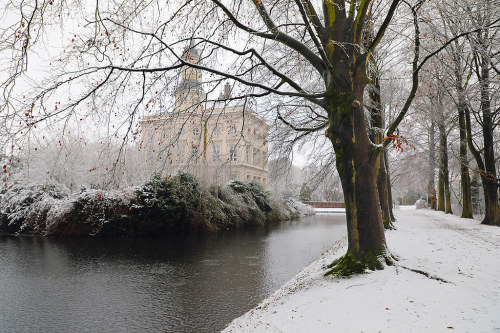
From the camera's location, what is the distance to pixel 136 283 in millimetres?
6625

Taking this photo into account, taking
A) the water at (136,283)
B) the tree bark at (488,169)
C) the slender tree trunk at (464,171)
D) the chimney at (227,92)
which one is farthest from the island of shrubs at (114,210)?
the slender tree trunk at (464,171)

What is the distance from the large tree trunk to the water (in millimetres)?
2018

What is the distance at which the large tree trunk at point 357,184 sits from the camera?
5059 mm

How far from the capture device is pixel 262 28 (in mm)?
6820

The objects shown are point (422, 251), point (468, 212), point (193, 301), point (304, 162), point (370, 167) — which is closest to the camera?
point (370, 167)

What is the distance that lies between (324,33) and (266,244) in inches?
333

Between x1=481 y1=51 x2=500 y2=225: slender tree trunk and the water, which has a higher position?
x1=481 y1=51 x2=500 y2=225: slender tree trunk

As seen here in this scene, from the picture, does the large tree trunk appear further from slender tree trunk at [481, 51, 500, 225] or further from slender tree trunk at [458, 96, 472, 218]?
slender tree trunk at [458, 96, 472, 218]

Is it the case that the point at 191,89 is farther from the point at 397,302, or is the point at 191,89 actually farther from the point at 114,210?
the point at 114,210

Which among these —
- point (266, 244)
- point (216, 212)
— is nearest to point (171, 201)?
point (216, 212)

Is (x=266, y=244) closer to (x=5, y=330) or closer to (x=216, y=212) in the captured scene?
(x=216, y=212)

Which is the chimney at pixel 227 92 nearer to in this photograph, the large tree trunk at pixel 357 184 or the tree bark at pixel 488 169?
the large tree trunk at pixel 357 184

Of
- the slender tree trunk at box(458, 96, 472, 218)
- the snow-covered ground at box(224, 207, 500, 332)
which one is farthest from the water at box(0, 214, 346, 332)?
the slender tree trunk at box(458, 96, 472, 218)

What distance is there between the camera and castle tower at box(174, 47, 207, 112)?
5969 millimetres
